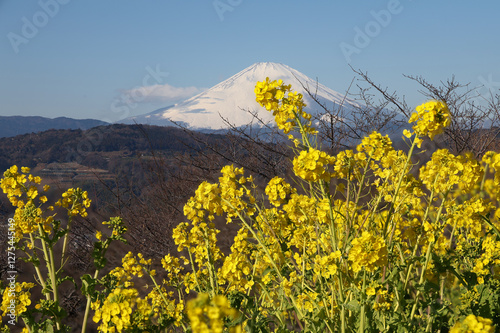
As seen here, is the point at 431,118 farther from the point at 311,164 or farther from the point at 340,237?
the point at 340,237

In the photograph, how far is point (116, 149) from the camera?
65000mm

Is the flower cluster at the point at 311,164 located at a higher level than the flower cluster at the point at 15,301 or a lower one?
higher

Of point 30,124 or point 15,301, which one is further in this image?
point 30,124

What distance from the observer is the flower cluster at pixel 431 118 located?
1.93 m

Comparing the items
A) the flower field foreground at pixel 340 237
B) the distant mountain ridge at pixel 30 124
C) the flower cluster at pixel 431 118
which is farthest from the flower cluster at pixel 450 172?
the distant mountain ridge at pixel 30 124

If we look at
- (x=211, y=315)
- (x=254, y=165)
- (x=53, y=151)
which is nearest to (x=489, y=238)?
(x=211, y=315)

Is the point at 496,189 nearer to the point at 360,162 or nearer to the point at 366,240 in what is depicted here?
the point at 360,162

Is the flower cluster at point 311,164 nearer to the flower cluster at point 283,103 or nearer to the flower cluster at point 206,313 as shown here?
the flower cluster at point 283,103

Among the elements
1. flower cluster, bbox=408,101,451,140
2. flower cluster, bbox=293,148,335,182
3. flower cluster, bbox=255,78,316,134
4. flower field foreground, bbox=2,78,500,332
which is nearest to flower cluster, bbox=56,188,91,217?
flower field foreground, bbox=2,78,500,332

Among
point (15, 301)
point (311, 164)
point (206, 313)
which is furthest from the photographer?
point (15, 301)

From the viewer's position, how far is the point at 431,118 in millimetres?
1920

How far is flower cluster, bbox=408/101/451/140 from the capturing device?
193 centimetres

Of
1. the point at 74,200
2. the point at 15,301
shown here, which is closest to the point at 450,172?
the point at 74,200

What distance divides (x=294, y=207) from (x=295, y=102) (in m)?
0.62
